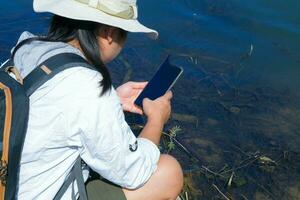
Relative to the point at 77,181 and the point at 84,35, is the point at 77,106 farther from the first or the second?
the point at 77,181

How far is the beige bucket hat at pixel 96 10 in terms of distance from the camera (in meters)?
1.78

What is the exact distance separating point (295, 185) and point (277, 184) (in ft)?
0.42

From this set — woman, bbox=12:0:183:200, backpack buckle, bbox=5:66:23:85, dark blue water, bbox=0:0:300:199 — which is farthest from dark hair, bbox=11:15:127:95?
dark blue water, bbox=0:0:300:199

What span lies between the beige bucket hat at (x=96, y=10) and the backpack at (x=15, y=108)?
0.15 m

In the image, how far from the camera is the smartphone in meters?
2.58

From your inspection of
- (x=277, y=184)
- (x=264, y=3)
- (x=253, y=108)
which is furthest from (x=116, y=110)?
(x=264, y=3)

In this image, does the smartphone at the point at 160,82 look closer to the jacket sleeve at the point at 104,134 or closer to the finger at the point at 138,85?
the finger at the point at 138,85

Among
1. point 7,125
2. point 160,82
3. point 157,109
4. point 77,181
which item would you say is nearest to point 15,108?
point 7,125

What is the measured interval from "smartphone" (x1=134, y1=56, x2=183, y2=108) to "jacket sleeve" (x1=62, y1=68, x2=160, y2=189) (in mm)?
559

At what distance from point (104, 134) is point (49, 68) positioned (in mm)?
310

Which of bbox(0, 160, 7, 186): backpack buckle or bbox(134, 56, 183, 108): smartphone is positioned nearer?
bbox(0, 160, 7, 186): backpack buckle

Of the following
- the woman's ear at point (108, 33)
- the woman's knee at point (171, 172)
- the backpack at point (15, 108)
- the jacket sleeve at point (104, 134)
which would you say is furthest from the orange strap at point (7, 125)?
the woman's knee at point (171, 172)

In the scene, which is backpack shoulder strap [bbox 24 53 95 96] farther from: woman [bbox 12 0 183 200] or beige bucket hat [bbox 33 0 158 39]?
beige bucket hat [bbox 33 0 158 39]

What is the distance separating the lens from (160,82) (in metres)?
2.60
